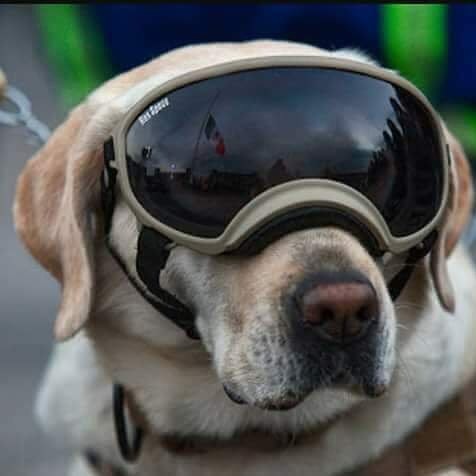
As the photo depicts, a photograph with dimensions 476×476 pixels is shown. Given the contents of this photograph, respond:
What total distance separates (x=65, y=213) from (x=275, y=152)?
0.50m

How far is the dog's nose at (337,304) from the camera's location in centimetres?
200

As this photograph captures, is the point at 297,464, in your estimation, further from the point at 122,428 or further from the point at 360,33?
the point at 360,33

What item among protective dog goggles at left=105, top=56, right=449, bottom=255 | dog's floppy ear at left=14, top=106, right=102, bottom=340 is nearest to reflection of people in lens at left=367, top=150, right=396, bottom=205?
protective dog goggles at left=105, top=56, right=449, bottom=255

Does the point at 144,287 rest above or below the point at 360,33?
above

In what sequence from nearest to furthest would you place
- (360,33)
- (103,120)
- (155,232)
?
(155,232) → (103,120) → (360,33)

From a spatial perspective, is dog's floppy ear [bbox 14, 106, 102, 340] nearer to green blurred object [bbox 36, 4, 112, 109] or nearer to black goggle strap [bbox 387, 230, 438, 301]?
black goggle strap [bbox 387, 230, 438, 301]

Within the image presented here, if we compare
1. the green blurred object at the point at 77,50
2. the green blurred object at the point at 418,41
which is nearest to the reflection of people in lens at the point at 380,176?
the green blurred object at the point at 418,41

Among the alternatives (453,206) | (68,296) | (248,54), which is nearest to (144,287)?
(68,296)

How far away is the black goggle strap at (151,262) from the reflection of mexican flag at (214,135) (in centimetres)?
20

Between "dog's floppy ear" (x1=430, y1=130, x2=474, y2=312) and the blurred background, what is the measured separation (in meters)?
2.14

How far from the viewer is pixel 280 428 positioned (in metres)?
2.44

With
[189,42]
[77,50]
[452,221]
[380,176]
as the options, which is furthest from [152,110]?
[77,50]

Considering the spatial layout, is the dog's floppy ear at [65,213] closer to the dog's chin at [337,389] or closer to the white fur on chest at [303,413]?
the white fur on chest at [303,413]

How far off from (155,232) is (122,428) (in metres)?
0.49
